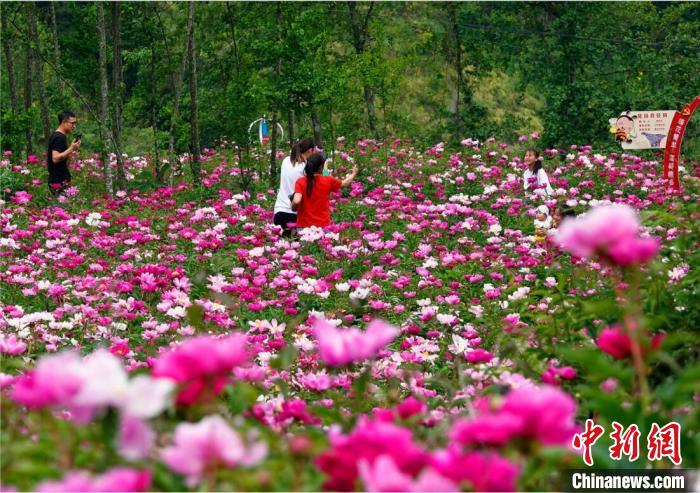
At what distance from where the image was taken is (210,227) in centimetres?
829

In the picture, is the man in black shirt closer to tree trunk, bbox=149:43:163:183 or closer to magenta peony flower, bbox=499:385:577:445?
tree trunk, bbox=149:43:163:183

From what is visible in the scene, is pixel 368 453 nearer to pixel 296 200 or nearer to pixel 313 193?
pixel 296 200

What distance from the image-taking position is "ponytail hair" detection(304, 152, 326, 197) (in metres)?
7.66

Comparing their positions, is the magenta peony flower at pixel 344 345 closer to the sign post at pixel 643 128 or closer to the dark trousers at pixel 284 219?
Result: the dark trousers at pixel 284 219

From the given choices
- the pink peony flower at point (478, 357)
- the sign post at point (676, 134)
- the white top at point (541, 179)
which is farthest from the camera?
the sign post at point (676, 134)

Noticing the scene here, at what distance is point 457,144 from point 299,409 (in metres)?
13.7

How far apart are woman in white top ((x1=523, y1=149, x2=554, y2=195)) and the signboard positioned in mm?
3308

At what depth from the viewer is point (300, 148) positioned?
→ 788cm

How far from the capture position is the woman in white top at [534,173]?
935 cm

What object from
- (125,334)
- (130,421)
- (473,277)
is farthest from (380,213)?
(130,421)

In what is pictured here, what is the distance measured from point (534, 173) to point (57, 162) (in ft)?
16.1

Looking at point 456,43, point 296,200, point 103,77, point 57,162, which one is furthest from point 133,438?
point 456,43

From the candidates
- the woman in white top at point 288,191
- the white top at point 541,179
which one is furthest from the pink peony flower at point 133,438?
the white top at point 541,179

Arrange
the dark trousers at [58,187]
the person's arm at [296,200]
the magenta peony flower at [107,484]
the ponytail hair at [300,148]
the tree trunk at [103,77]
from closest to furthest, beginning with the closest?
the magenta peony flower at [107,484] → the person's arm at [296,200] → the ponytail hair at [300,148] → the dark trousers at [58,187] → the tree trunk at [103,77]
